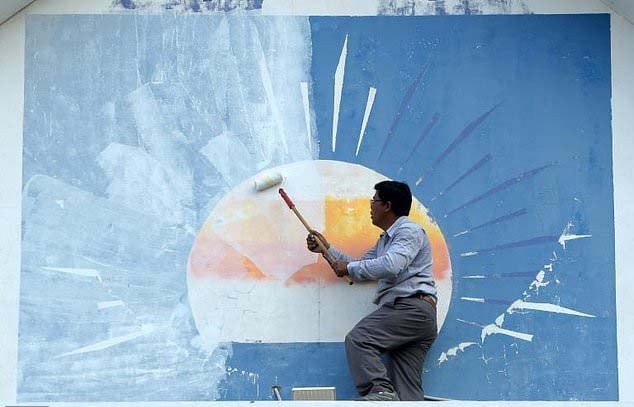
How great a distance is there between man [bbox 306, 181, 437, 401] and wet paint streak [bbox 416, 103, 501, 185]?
0.89 feet

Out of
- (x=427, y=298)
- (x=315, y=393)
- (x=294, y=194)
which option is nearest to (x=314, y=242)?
(x=294, y=194)

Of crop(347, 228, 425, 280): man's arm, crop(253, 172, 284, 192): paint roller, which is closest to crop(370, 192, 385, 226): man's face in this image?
crop(347, 228, 425, 280): man's arm

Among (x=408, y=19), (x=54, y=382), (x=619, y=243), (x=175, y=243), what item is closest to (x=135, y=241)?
(x=175, y=243)

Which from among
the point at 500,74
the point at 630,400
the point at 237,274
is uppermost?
the point at 500,74

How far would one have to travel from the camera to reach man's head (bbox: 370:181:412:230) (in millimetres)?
7500

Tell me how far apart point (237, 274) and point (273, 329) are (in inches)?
12.8

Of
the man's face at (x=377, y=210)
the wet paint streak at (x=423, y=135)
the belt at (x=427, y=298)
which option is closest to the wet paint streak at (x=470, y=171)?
the wet paint streak at (x=423, y=135)

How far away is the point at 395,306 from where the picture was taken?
293 inches

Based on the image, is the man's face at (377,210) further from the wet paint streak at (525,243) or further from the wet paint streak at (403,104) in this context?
the wet paint streak at (525,243)

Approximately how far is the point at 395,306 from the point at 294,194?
31.0 inches

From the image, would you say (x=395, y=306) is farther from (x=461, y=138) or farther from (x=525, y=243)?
(x=461, y=138)

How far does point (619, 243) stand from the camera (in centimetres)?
773

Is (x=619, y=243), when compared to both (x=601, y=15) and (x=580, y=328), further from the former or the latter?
(x=601, y=15)

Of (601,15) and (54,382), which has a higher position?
(601,15)
